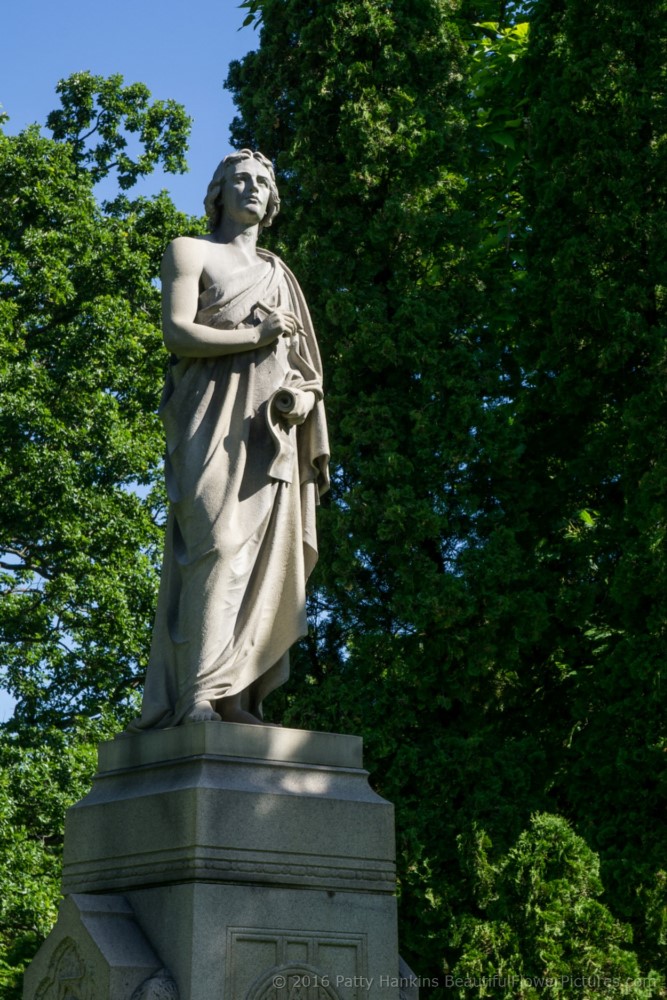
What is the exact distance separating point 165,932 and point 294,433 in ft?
7.16

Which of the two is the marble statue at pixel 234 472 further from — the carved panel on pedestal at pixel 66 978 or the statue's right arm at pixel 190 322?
the carved panel on pedestal at pixel 66 978

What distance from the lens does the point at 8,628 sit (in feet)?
55.4

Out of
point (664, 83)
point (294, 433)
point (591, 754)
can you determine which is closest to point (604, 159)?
point (664, 83)

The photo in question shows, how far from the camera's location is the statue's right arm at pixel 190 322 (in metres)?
6.18

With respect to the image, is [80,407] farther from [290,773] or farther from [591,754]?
[290,773]

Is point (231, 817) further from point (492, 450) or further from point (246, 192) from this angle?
point (492, 450)

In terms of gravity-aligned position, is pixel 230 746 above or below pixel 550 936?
below

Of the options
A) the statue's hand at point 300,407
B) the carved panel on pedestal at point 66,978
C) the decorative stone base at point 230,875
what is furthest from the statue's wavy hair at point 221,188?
the carved panel on pedestal at point 66,978

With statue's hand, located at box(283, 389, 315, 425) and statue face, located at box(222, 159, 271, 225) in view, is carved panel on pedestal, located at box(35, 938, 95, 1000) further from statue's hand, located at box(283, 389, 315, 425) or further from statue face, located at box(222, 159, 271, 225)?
statue face, located at box(222, 159, 271, 225)

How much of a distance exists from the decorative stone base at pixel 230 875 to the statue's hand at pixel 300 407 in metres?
1.35

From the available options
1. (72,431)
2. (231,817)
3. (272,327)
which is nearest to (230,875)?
(231,817)

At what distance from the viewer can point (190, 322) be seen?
6230 millimetres

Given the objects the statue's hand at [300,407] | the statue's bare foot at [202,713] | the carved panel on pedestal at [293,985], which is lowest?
the carved panel on pedestal at [293,985]

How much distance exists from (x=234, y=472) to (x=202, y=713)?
3.38 feet
